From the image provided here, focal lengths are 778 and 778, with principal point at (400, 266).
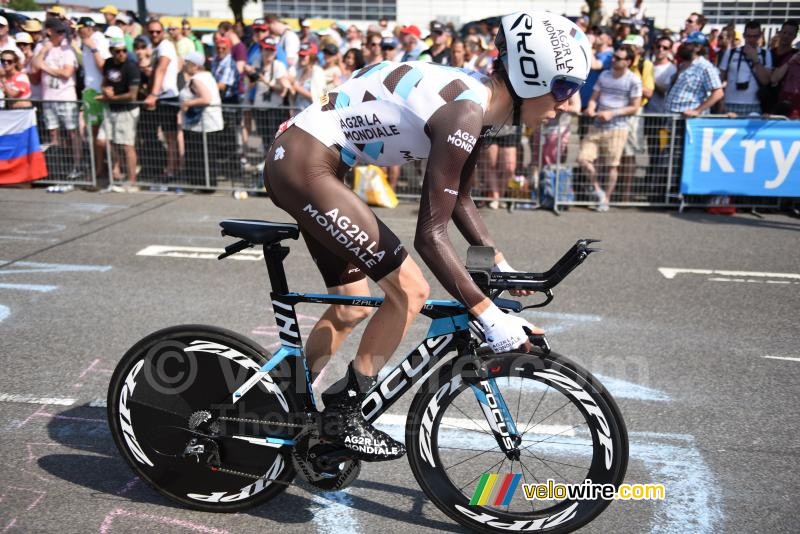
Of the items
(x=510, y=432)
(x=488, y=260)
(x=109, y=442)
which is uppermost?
(x=488, y=260)

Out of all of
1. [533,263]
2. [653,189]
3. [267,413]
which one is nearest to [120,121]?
[533,263]

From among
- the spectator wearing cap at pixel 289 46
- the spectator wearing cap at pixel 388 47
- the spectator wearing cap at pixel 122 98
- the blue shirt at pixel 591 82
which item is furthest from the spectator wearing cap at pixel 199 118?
the blue shirt at pixel 591 82

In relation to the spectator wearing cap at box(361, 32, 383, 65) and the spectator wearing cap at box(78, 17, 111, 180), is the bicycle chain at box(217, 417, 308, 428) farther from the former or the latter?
the spectator wearing cap at box(361, 32, 383, 65)

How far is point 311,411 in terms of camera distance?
330 centimetres

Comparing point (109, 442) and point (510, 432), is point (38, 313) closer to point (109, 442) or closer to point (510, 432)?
point (109, 442)

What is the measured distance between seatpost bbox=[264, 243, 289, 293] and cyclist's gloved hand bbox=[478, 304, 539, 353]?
0.84 m

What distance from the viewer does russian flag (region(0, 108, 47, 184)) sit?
10.7 m

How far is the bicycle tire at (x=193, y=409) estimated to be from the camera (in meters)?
3.30

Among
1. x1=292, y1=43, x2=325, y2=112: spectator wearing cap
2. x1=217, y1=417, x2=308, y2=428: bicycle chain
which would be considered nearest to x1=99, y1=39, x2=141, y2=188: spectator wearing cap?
x1=292, y1=43, x2=325, y2=112: spectator wearing cap

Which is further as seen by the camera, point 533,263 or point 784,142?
point 784,142

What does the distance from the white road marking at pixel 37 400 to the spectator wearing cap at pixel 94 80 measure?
285 inches

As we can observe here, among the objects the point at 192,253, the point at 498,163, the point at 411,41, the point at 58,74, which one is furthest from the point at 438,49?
the point at 58,74

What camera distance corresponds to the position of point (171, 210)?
9.73m

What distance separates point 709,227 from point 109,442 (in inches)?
295
